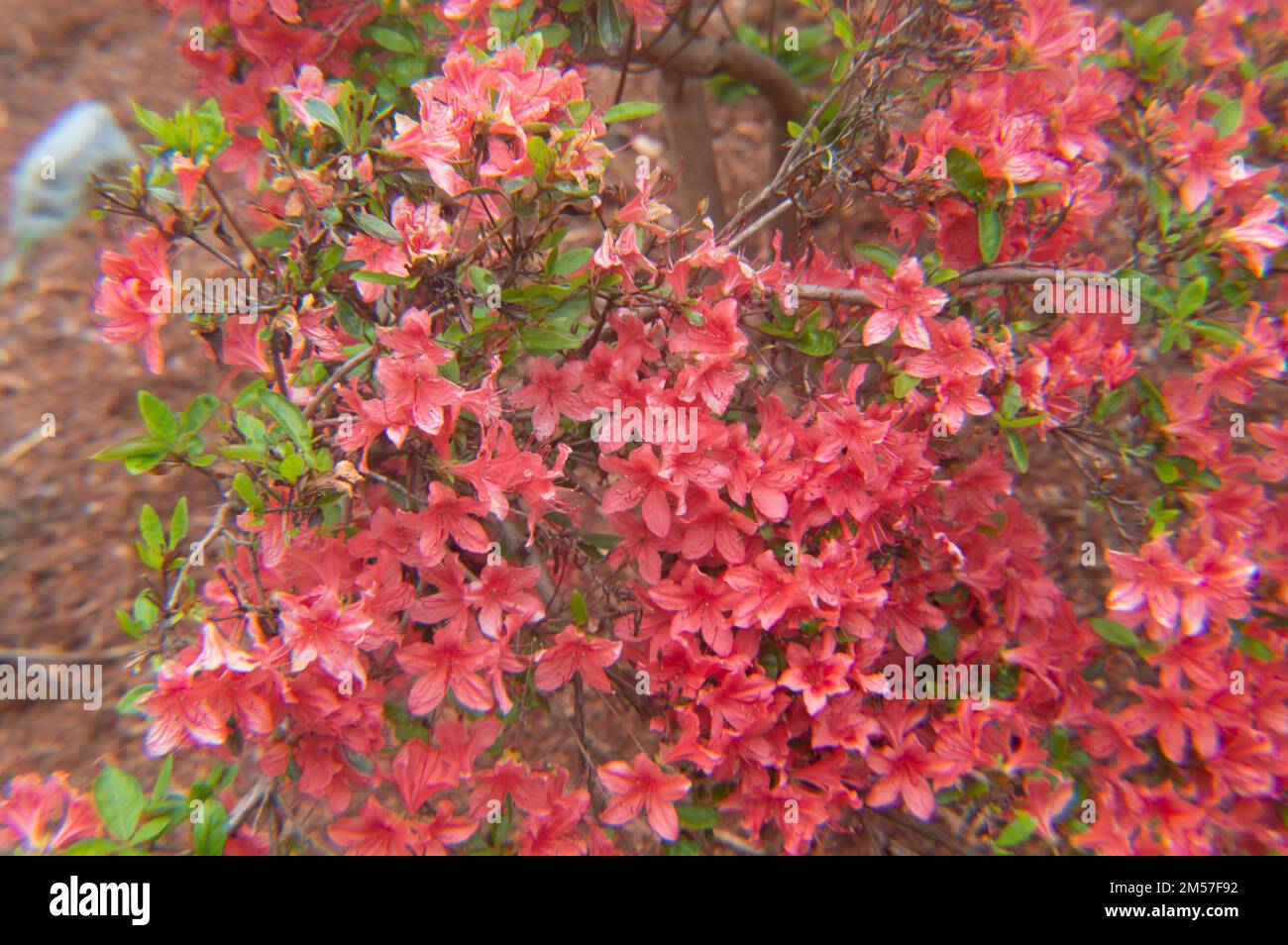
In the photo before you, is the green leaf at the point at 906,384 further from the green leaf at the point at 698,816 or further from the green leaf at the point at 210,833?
the green leaf at the point at 210,833

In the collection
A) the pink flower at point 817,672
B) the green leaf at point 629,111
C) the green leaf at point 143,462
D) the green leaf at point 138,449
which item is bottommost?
the pink flower at point 817,672

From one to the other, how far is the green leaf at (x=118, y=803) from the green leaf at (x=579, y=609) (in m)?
0.80

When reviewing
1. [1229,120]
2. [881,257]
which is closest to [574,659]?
[881,257]

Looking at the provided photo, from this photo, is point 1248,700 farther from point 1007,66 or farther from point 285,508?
point 285,508

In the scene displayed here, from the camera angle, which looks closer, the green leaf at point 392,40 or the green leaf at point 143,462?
the green leaf at point 143,462

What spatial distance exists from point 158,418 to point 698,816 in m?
1.28

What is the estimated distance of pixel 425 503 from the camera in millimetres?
1750

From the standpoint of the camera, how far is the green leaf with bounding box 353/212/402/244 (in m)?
1.58

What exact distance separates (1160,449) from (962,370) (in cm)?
60

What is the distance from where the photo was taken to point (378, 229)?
1586 mm

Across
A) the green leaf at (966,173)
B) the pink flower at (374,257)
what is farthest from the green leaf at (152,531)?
the green leaf at (966,173)

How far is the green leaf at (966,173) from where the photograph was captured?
1789mm

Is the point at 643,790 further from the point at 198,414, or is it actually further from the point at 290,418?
the point at 198,414

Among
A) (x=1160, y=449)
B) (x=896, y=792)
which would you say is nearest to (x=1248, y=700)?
(x=1160, y=449)
